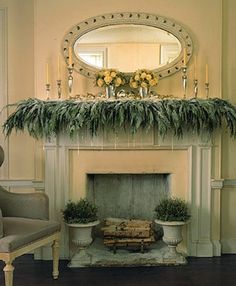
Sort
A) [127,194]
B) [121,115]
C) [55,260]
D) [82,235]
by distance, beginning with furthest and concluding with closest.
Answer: [127,194]
[82,235]
[121,115]
[55,260]

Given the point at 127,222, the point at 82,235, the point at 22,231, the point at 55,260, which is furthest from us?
the point at 127,222

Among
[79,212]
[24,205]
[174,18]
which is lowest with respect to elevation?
[79,212]

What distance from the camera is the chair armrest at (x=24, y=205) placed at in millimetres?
3594

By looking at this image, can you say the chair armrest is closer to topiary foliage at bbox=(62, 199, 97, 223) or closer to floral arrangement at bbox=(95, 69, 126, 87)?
topiary foliage at bbox=(62, 199, 97, 223)

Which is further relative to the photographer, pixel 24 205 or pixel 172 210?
pixel 172 210

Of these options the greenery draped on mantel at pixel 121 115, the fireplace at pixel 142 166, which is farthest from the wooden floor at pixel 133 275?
the greenery draped on mantel at pixel 121 115

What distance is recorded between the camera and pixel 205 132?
4008mm

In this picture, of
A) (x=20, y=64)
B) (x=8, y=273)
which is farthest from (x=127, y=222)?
(x=20, y=64)

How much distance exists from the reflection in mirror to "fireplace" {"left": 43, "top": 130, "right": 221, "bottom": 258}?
2.19 ft

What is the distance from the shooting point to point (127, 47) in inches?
162

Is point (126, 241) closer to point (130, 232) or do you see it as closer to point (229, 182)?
point (130, 232)

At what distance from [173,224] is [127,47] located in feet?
5.53

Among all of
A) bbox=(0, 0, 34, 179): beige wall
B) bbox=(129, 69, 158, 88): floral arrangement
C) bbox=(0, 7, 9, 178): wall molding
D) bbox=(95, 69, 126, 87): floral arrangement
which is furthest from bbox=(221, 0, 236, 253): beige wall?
bbox=(0, 7, 9, 178): wall molding

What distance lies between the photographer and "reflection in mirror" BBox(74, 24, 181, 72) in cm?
408
